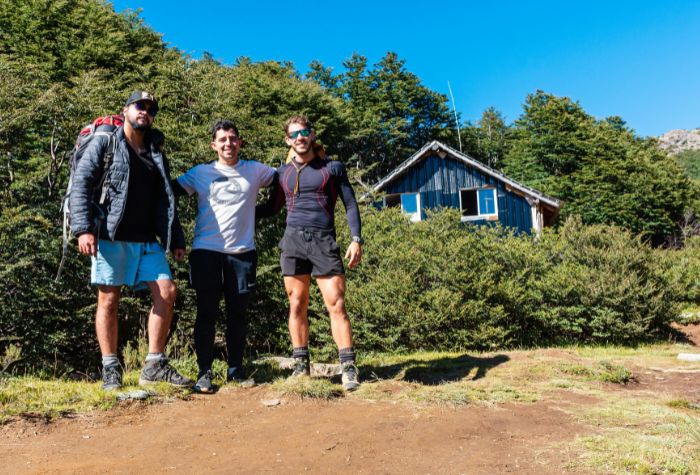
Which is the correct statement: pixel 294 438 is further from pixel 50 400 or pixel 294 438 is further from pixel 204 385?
pixel 50 400

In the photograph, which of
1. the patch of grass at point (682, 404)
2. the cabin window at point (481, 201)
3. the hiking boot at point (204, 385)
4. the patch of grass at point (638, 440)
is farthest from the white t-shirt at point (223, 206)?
the cabin window at point (481, 201)

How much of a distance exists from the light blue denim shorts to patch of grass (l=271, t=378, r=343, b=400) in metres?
1.16

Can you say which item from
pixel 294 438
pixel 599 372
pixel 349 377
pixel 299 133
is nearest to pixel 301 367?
pixel 349 377

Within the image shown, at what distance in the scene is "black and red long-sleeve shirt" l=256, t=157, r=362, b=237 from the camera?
14.9 feet

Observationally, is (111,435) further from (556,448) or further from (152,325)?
(556,448)

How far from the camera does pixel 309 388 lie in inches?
160

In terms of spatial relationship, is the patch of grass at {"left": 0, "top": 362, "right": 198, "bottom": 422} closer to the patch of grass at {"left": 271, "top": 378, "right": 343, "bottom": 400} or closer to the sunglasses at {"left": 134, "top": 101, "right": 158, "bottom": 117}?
the patch of grass at {"left": 271, "top": 378, "right": 343, "bottom": 400}

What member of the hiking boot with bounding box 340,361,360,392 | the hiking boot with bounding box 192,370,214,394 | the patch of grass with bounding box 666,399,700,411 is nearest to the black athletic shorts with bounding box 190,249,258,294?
the hiking boot with bounding box 192,370,214,394

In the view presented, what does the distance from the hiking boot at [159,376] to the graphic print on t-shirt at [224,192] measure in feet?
4.19

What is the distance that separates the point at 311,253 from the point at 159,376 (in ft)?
4.76

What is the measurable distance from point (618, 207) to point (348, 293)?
3678cm

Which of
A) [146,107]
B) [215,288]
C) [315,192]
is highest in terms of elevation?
[146,107]

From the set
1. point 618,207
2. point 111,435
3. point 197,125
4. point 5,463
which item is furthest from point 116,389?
point 618,207

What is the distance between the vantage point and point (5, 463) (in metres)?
2.84
